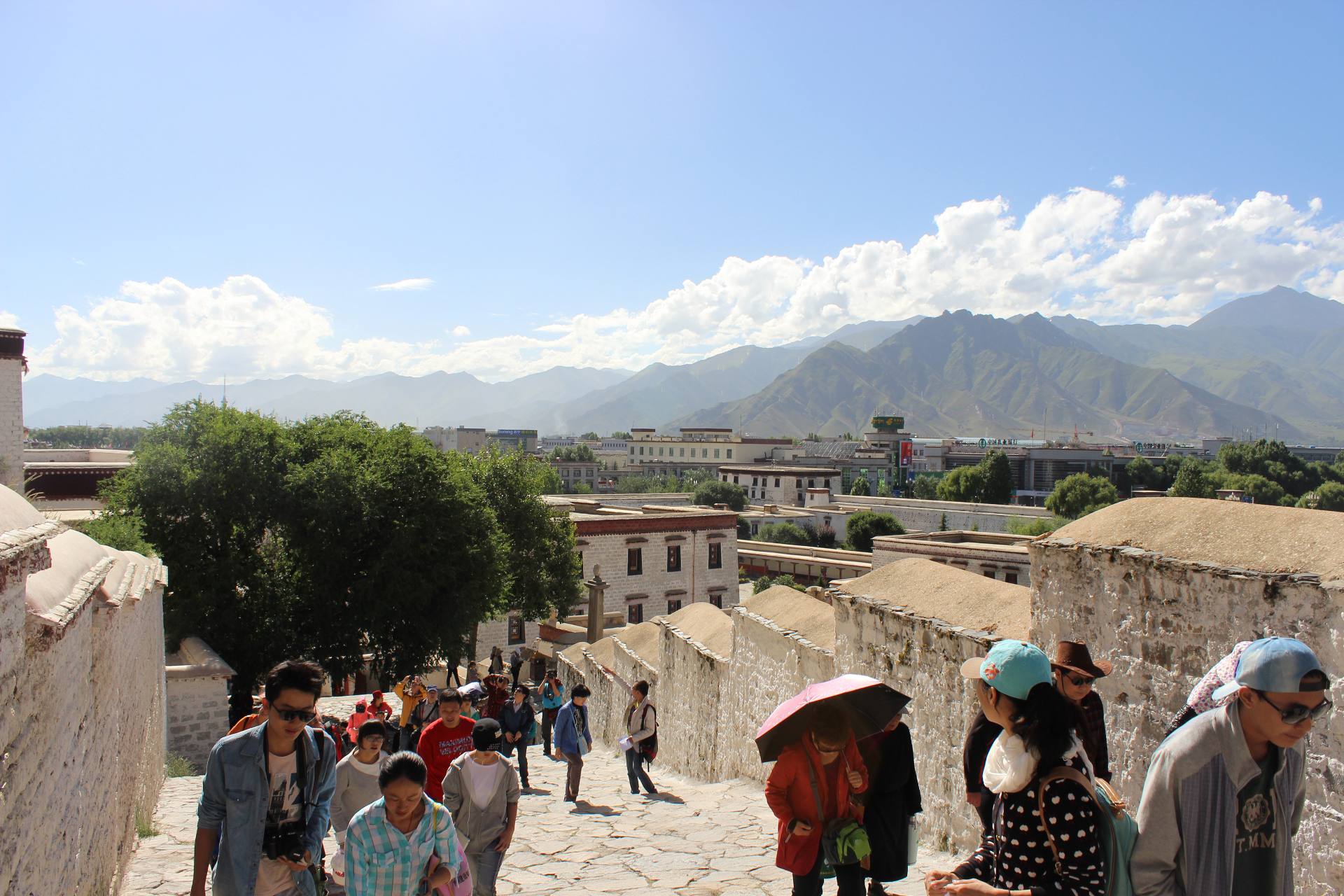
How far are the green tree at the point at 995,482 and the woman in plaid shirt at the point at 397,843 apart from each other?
101865 mm

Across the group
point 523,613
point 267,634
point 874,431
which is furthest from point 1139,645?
point 874,431

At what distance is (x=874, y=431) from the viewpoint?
179 m

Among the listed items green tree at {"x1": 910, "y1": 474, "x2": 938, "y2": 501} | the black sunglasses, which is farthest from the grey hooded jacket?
green tree at {"x1": 910, "y1": 474, "x2": 938, "y2": 501}

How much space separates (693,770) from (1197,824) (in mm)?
12647

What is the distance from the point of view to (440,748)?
6.65m

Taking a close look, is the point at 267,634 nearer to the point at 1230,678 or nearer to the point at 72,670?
the point at 72,670

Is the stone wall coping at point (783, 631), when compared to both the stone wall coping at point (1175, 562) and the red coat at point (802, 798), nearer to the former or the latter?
the stone wall coping at point (1175, 562)

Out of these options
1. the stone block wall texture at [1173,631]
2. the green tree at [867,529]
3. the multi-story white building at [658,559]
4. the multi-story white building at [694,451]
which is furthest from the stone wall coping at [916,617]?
the multi-story white building at [694,451]

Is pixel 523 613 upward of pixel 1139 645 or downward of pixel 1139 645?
downward

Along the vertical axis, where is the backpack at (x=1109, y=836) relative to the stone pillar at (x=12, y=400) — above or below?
below

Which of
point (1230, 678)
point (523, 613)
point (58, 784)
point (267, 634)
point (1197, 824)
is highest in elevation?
point (1230, 678)

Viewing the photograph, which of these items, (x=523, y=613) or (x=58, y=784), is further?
(x=523, y=613)

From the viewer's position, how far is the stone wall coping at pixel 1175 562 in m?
5.09

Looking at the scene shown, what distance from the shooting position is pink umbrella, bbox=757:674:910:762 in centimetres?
450
